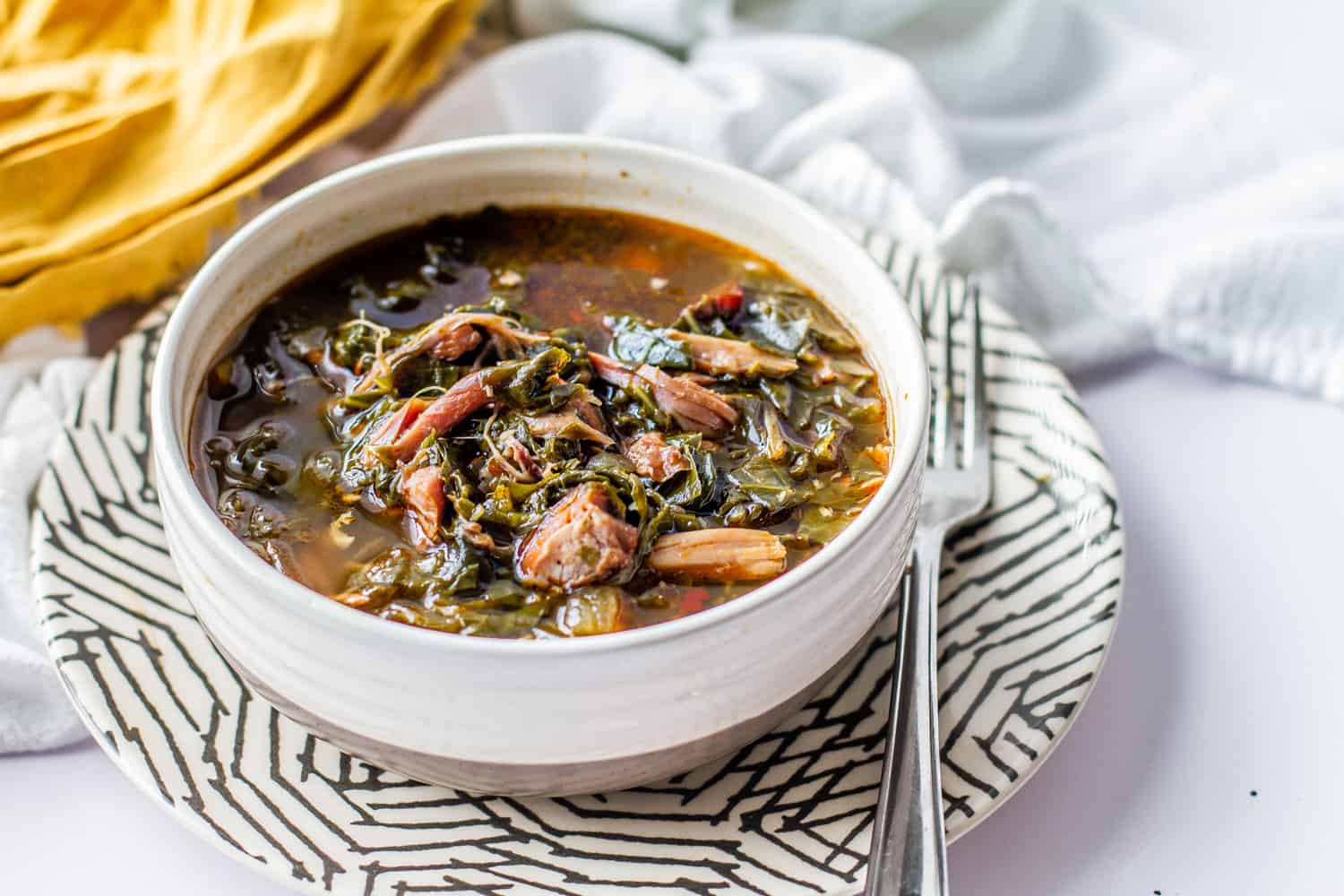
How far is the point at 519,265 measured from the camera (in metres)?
3.39

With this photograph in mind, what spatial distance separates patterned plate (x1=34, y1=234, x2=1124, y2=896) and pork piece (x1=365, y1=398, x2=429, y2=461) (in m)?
0.56

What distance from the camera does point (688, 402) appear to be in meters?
2.85

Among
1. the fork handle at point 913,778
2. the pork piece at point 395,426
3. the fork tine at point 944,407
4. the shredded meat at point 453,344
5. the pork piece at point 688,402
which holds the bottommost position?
the fork handle at point 913,778

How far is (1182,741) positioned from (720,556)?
4.11ft

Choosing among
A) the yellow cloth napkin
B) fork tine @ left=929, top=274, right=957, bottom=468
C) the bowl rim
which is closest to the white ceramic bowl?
the bowl rim

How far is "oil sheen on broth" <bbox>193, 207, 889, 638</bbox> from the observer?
2.52m

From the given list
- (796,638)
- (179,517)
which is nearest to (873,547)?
(796,638)

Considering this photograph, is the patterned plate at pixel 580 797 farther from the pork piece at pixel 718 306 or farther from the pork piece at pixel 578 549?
the pork piece at pixel 718 306

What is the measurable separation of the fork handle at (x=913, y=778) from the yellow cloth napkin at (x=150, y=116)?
2.35m

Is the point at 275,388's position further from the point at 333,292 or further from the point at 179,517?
the point at 179,517

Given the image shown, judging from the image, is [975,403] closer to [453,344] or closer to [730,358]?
[730,358]

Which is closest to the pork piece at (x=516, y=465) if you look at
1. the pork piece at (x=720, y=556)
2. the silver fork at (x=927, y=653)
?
the pork piece at (x=720, y=556)

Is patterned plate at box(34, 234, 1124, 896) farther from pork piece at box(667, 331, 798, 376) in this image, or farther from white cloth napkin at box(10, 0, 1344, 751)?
white cloth napkin at box(10, 0, 1344, 751)

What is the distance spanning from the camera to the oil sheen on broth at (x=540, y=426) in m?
2.52
